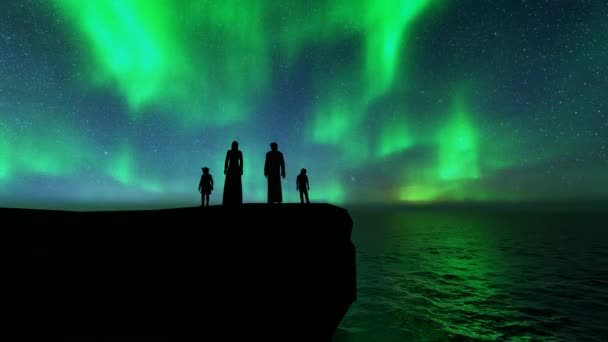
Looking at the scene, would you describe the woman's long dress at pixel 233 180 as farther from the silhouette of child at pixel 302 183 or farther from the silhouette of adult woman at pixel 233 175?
the silhouette of child at pixel 302 183

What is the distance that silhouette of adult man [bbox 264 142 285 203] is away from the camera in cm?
1006

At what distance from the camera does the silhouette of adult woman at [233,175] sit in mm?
9023

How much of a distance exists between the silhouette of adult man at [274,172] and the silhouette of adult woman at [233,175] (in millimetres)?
1214

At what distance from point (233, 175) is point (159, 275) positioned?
426 centimetres

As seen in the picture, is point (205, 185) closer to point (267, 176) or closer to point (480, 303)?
point (267, 176)

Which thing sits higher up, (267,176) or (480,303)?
(267,176)

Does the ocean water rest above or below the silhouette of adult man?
below

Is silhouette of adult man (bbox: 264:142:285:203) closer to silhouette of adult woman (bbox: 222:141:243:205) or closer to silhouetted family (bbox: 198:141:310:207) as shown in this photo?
silhouetted family (bbox: 198:141:310:207)

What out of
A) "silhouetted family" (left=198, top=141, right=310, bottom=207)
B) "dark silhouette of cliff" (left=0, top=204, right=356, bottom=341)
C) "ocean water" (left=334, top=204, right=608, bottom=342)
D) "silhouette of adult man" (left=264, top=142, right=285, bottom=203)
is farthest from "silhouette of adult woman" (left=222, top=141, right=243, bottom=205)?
"ocean water" (left=334, top=204, right=608, bottom=342)

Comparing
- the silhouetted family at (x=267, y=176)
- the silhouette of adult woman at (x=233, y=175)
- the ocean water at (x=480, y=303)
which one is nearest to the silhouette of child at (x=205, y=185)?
the silhouetted family at (x=267, y=176)

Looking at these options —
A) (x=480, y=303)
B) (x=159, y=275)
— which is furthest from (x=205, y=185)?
(x=480, y=303)

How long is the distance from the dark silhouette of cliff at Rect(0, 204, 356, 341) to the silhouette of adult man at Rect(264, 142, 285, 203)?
3.11 metres

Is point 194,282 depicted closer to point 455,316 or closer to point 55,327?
point 55,327

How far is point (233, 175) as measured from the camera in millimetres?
9094
